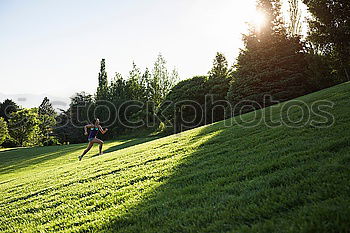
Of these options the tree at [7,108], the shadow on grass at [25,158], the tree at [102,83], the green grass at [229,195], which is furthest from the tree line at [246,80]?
the green grass at [229,195]

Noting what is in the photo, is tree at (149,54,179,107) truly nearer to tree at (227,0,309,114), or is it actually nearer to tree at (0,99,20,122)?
tree at (227,0,309,114)

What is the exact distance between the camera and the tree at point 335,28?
17.1 metres

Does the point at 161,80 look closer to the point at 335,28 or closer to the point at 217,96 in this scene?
the point at 217,96

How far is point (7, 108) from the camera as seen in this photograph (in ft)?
194

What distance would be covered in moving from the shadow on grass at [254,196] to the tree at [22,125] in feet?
172

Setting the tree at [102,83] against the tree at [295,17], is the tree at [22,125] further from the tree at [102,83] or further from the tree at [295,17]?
the tree at [295,17]

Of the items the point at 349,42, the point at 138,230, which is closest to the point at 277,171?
the point at 138,230

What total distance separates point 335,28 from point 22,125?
53151 millimetres

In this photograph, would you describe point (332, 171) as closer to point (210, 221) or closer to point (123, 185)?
point (210, 221)

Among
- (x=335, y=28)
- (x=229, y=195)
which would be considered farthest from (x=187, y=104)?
(x=229, y=195)

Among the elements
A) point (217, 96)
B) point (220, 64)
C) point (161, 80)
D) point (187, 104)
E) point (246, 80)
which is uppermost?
point (161, 80)

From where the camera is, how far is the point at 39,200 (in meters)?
5.89

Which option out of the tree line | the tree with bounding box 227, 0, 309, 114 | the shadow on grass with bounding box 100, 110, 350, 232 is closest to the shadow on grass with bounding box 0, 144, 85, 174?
the tree line

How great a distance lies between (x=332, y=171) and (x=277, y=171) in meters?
0.74
